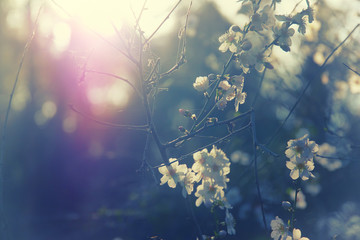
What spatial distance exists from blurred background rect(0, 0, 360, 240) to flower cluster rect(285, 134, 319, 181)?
27 cm

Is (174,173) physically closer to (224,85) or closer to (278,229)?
(224,85)

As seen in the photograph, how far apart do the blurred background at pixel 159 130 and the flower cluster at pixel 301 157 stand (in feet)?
0.90

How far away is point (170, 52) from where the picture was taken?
18.9 feet

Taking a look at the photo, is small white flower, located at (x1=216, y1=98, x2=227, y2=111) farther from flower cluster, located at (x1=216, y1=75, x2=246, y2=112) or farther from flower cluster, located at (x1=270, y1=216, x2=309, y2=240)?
flower cluster, located at (x1=270, y1=216, x2=309, y2=240)

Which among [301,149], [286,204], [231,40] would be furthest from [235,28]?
[286,204]

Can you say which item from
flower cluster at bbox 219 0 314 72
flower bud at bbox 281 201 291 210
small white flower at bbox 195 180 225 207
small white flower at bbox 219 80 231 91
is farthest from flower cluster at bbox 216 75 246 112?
flower bud at bbox 281 201 291 210

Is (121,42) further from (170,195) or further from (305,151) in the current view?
(170,195)

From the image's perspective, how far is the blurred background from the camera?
2.33 m

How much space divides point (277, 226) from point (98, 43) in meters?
1.12

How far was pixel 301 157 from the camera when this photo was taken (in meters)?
1.35

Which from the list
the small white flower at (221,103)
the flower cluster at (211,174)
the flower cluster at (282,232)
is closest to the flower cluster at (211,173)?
the flower cluster at (211,174)

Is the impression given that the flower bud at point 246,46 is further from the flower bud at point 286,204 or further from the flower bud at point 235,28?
the flower bud at point 286,204

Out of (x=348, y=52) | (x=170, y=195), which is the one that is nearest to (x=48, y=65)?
(x=170, y=195)

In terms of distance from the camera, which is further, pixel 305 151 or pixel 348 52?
pixel 348 52
